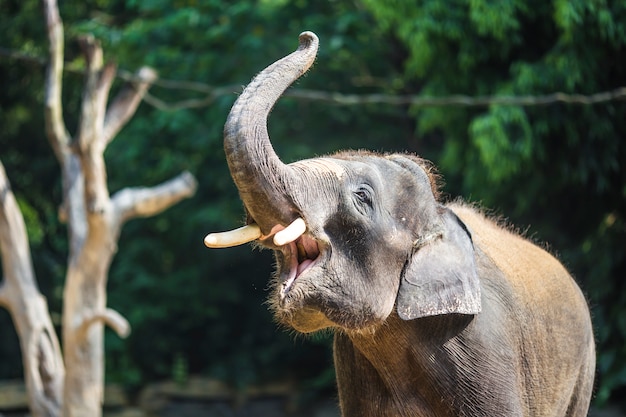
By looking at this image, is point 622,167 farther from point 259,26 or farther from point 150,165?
point 150,165

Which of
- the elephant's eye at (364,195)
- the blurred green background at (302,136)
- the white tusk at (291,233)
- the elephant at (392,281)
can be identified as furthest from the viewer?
the blurred green background at (302,136)

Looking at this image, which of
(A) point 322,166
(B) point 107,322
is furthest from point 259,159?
(B) point 107,322

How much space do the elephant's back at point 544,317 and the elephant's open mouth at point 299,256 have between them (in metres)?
0.89

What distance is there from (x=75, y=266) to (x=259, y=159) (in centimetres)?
430

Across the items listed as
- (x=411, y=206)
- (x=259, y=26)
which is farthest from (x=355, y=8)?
(x=411, y=206)

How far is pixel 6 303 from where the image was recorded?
6578mm

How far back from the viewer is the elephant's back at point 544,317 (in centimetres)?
352

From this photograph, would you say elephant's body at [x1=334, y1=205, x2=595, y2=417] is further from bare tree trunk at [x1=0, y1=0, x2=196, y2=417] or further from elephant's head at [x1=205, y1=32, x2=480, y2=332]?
bare tree trunk at [x1=0, y1=0, x2=196, y2=417]

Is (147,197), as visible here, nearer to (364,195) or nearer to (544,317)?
(544,317)

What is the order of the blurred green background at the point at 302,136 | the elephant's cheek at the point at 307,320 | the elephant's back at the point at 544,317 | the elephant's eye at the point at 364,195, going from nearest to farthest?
the elephant's cheek at the point at 307,320
the elephant's eye at the point at 364,195
the elephant's back at the point at 544,317
the blurred green background at the point at 302,136

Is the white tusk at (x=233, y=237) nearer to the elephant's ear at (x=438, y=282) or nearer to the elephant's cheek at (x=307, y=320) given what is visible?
the elephant's cheek at (x=307, y=320)

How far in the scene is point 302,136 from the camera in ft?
32.7

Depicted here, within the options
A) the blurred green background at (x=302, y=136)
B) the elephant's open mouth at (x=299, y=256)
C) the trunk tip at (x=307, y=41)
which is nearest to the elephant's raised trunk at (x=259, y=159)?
the elephant's open mouth at (x=299, y=256)

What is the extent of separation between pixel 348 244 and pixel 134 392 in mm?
8915
